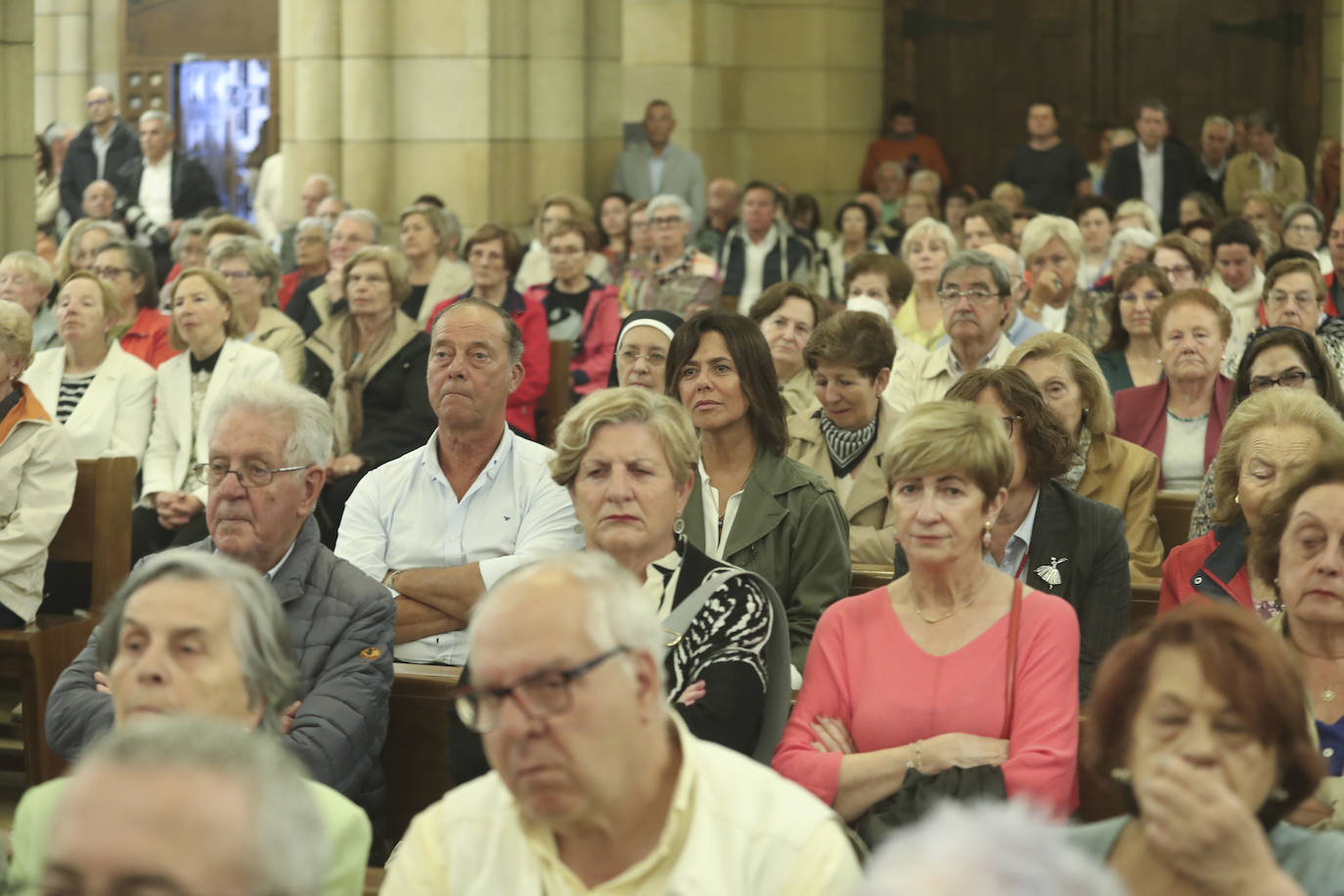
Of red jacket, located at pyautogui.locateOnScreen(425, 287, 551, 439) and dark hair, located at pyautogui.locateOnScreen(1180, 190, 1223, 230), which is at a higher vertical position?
dark hair, located at pyautogui.locateOnScreen(1180, 190, 1223, 230)

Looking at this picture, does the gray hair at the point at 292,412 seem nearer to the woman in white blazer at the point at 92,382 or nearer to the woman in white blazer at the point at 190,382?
the woman in white blazer at the point at 190,382

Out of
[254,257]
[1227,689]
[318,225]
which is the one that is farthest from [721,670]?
[318,225]

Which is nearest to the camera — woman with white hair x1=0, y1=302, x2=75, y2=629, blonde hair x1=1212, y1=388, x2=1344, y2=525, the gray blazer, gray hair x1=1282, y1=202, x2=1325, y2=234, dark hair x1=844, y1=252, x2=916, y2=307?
blonde hair x1=1212, y1=388, x2=1344, y2=525

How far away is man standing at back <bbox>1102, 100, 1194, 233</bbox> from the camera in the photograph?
42.9ft

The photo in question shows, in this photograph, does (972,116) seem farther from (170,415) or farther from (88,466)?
(88,466)

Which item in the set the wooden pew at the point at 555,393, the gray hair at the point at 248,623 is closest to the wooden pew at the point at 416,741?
the gray hair at the point at 248,623

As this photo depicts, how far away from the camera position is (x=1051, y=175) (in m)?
13.6

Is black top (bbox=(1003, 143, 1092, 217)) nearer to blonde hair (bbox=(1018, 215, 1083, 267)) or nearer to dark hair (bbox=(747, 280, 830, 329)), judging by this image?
blonde hair (bbox=(1018, 215, 1083, 267))

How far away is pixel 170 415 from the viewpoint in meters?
6.53

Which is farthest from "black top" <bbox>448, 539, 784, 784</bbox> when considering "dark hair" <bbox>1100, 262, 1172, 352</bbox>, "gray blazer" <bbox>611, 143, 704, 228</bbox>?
"gray blazer" <bbox>611, 143, 704, 228</bbox>

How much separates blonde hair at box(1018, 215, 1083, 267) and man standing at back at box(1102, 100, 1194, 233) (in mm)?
4618

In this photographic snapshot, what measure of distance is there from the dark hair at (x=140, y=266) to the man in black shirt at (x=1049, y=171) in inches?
293

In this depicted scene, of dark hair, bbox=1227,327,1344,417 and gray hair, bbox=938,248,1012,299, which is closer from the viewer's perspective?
dark hair, bbox=1227,327,1344,417

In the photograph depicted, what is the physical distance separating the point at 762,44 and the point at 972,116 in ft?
7.20
